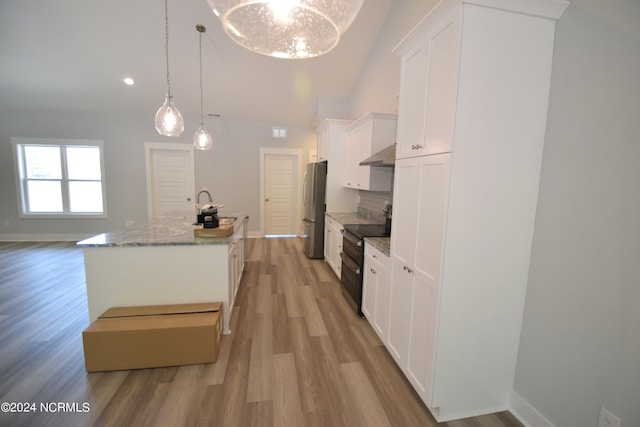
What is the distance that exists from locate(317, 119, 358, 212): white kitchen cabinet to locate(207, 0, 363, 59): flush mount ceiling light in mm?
3442

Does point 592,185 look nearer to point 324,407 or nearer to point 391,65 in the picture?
point 324,407

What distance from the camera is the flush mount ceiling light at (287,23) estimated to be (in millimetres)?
764

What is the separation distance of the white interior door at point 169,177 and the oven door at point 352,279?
4496 millimetres

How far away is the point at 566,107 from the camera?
138cm

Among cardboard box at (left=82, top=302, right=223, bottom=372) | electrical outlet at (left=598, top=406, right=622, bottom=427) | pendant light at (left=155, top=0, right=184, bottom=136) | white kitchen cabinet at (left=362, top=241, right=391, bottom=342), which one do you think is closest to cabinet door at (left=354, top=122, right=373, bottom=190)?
white kitchen cabinet at (left=362, top=241, right=391, bottom=342)

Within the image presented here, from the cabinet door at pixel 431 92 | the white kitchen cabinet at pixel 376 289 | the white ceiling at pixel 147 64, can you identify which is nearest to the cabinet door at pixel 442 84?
the cabinet door at pixel 431 92

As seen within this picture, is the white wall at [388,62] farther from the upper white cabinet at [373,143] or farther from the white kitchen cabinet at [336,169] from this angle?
the white kitchen cabinet at [336,169]

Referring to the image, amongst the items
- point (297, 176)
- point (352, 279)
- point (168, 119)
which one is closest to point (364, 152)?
point (352, 279)

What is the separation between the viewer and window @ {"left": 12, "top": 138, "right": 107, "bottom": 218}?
18.0ft

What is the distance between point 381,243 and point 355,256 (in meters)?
0.48

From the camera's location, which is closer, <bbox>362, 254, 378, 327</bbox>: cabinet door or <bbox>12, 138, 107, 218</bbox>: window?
<bbox>362, 254, 378, 327</bbox>: cabinet door

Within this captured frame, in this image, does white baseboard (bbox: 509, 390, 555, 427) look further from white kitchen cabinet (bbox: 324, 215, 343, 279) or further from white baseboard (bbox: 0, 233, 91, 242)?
white baseboard (bbox: 0, 233, 91, 242)

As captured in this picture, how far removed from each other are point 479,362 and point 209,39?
493 cm

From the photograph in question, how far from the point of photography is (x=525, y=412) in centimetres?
158
